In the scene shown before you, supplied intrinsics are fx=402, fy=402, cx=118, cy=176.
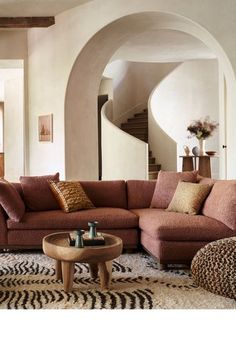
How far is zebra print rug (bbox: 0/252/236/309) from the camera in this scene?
271 centimetres

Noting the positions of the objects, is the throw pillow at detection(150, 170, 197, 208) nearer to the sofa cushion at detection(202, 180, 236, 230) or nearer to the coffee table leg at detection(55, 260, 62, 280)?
the sofa cushion at detection(202, 180, 236, 230)

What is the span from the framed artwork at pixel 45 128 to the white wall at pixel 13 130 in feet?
11.4

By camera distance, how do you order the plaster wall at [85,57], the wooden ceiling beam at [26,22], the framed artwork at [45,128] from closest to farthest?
the plaster wall at [85,57] < the wooden ceiling beam at [26,22] < the framed artwork at [45,128]

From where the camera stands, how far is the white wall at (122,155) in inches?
328

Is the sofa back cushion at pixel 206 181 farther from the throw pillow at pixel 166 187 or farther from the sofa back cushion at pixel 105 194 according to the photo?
the sofa back cushion at pixel 105 194

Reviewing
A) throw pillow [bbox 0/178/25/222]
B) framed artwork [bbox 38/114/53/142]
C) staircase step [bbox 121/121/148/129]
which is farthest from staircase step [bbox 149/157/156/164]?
throw pillow [bbox 0/178/25/222]

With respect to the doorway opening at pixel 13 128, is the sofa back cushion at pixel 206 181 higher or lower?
lower

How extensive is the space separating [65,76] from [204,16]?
2.39 metres

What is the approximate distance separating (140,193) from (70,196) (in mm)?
941

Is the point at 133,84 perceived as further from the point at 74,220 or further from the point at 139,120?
the point at 74,220

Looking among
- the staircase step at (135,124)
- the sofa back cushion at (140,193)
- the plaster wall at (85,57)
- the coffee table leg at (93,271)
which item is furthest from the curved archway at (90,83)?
the staircase step at (135,124)

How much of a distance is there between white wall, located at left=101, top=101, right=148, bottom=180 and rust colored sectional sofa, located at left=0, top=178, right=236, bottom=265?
331 cm

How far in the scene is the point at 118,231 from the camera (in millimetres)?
4234

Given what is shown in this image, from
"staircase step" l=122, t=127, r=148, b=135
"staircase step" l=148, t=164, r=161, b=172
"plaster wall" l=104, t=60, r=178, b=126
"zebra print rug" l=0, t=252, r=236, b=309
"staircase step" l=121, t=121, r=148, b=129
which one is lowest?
"zebra print rug" l=0, t=252, r=236, b=309
